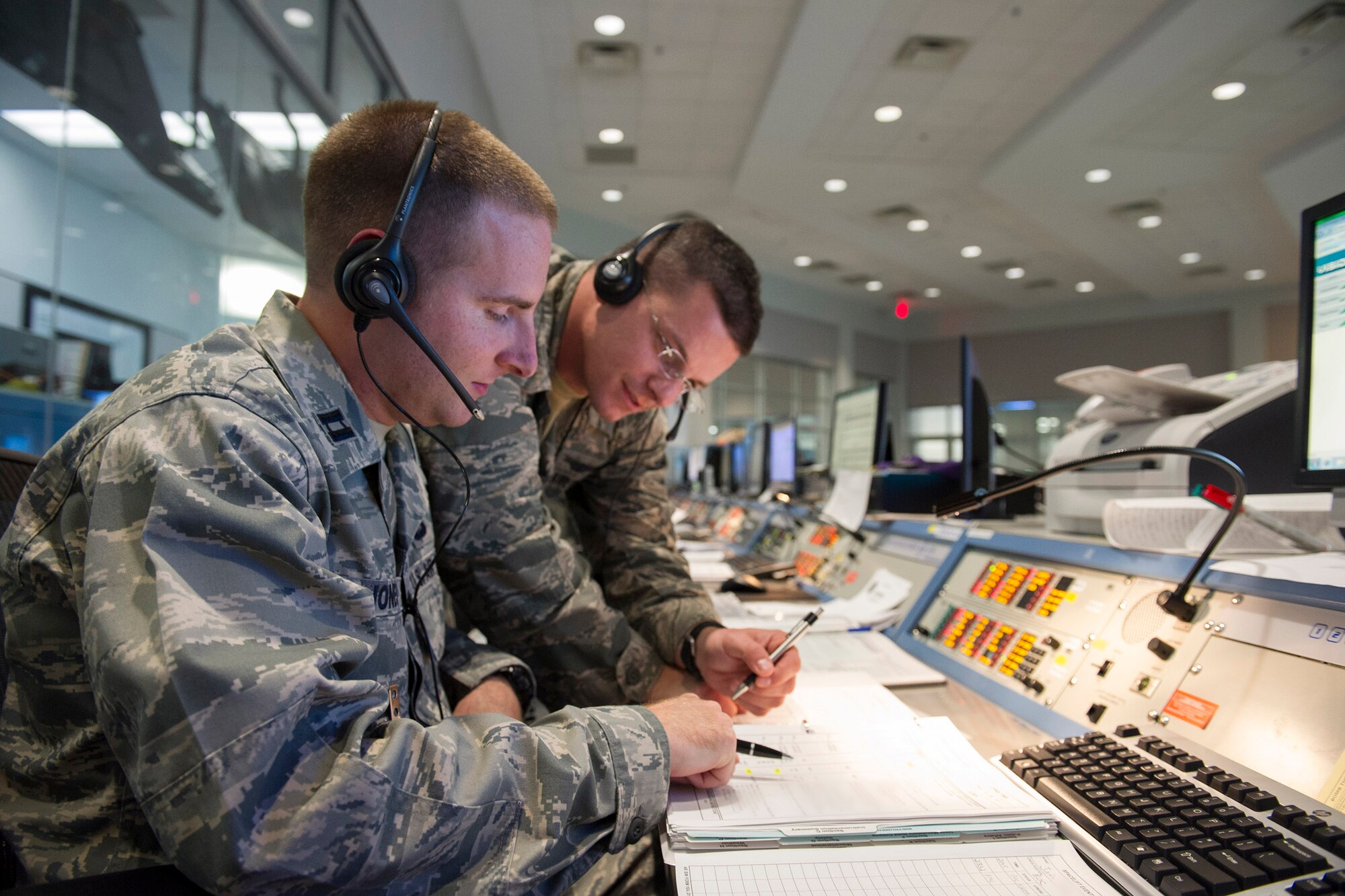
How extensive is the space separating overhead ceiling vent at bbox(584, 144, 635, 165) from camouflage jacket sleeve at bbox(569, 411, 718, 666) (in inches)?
184

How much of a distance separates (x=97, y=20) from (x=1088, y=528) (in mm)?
2286

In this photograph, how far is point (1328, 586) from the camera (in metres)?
0.60

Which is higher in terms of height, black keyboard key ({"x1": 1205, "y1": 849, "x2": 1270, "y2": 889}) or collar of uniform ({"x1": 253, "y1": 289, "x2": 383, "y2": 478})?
collar of uniform ({"x1": 253, "y1": 289, "x2": 383, "y2": 478})

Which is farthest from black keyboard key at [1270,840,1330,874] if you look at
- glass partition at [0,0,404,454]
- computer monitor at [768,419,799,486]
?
computer monitor at [768,419,799,486]

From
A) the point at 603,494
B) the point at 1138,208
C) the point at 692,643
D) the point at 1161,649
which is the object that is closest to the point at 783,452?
the point at 603,494

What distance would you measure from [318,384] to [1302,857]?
782 mm

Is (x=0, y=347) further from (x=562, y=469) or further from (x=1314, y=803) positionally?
(x=1314, y=803)

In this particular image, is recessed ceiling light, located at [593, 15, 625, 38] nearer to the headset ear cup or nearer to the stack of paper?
the headset ear cup

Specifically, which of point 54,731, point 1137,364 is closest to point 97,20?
point 54,731

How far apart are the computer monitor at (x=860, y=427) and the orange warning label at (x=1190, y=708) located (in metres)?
1.44

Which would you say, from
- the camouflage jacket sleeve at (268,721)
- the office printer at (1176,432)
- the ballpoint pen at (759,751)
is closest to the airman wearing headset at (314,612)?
the camouflage jacket sleeve at (268,721)

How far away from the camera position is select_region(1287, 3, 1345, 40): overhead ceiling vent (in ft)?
10.5

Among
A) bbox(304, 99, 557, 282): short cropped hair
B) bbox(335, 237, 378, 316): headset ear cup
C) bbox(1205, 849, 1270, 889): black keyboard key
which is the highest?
bbox(304, 99, 557, 282): short cropped hair

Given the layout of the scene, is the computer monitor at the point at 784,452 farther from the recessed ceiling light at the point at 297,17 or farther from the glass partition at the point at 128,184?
the recessed ceiling light at the point at 297,17
